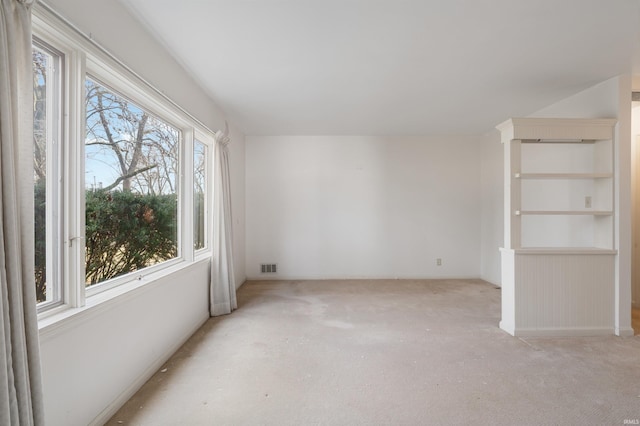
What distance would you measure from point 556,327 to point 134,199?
403 centimetres

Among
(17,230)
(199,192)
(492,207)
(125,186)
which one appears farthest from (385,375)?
(492,207)

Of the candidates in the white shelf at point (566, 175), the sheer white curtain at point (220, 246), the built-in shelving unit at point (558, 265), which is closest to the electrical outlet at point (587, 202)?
the built-in shelving unit at point (558, 265)

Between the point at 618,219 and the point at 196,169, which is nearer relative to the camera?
the point at 618,219

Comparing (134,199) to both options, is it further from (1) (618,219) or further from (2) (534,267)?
(1) (618,219)

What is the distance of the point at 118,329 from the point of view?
72.7 inches

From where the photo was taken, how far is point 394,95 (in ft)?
11.0

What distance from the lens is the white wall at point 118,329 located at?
1435 millimetres

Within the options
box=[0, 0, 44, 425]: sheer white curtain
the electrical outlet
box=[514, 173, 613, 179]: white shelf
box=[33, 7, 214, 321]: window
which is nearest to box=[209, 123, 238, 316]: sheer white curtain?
box=[33, 7, 214, 321]: window

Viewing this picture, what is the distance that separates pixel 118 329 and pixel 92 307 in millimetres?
306

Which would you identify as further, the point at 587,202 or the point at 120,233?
the point at 587,202

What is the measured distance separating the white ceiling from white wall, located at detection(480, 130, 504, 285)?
117 centimetres

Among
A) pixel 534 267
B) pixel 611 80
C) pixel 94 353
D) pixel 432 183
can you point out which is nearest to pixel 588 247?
pixel 534 267

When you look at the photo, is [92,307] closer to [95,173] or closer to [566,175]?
[95,173]

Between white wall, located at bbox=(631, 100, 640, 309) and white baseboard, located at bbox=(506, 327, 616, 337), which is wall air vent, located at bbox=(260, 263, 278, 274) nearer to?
white baseboard, located at bbox=(506, 327, 616, 337)
